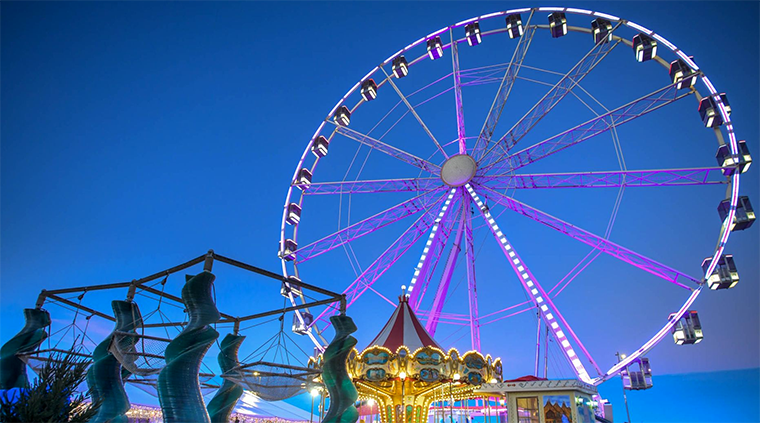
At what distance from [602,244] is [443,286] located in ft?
16.1

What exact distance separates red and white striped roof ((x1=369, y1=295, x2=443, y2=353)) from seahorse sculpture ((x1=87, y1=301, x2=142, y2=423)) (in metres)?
7.30

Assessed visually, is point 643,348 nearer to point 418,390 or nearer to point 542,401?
point 542,401

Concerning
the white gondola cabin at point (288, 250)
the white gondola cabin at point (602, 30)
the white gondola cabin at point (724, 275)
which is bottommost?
the white gondola cabin at point (724, 275)

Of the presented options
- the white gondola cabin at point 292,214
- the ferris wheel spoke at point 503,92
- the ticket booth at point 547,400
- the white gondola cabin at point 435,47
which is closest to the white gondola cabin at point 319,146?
the white gondola cabin at point 292,214

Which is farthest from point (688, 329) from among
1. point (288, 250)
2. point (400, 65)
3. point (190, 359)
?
point (190, 359)

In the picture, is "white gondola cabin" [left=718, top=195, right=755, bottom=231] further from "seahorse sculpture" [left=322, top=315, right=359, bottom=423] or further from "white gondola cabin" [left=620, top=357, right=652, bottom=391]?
"seahorse sculpture" [left=322, top=315, right=359, bottom=423]

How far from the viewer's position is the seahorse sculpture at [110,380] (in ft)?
23.3

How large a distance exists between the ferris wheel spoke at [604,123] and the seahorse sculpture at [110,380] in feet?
38.2

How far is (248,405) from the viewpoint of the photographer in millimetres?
27906

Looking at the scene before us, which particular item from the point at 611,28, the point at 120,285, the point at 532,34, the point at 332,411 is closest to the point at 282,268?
the point at 120,285

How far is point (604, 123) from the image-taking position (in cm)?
1402

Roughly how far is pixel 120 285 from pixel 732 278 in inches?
592

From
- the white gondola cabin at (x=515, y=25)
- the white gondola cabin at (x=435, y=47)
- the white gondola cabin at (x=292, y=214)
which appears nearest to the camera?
the white gondola cabin at (x=515, y=25)

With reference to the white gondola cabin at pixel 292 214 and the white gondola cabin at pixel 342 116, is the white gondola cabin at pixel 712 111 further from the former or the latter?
the white gondola cabin at pixel 292 214
